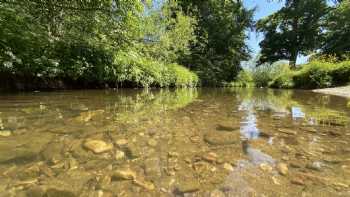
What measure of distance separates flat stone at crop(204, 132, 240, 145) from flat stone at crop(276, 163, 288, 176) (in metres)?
0.53

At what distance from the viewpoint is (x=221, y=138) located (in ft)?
7.39

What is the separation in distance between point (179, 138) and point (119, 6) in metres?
4.55

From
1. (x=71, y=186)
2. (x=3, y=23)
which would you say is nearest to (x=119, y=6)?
(x=3, y=23)

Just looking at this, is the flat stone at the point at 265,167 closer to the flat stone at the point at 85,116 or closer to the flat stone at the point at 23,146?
the flat stone at the point at 23,146

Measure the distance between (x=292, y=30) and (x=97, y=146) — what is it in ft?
94.2

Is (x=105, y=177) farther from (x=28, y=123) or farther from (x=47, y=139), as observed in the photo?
(x=28, y=123)

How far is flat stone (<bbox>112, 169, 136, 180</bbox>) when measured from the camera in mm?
1383

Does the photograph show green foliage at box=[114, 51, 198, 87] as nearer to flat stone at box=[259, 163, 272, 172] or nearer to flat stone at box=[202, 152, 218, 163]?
flat stone at box=[202, 152, 218, 163]

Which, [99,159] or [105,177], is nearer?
[105,177]

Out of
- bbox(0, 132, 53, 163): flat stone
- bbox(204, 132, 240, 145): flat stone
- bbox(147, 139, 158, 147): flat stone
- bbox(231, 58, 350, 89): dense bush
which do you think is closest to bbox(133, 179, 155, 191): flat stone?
bbox(147, 139, 158, 147): flat stone

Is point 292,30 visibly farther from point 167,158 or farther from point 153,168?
point 153,168

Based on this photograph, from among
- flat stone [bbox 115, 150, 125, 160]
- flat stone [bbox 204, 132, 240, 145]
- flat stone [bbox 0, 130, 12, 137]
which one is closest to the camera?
flat stone [bbox 115, 150, 125, 160]

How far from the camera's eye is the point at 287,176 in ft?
4.79

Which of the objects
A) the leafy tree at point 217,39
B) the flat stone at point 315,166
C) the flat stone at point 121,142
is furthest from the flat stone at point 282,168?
the leafy tree at point 217,39
